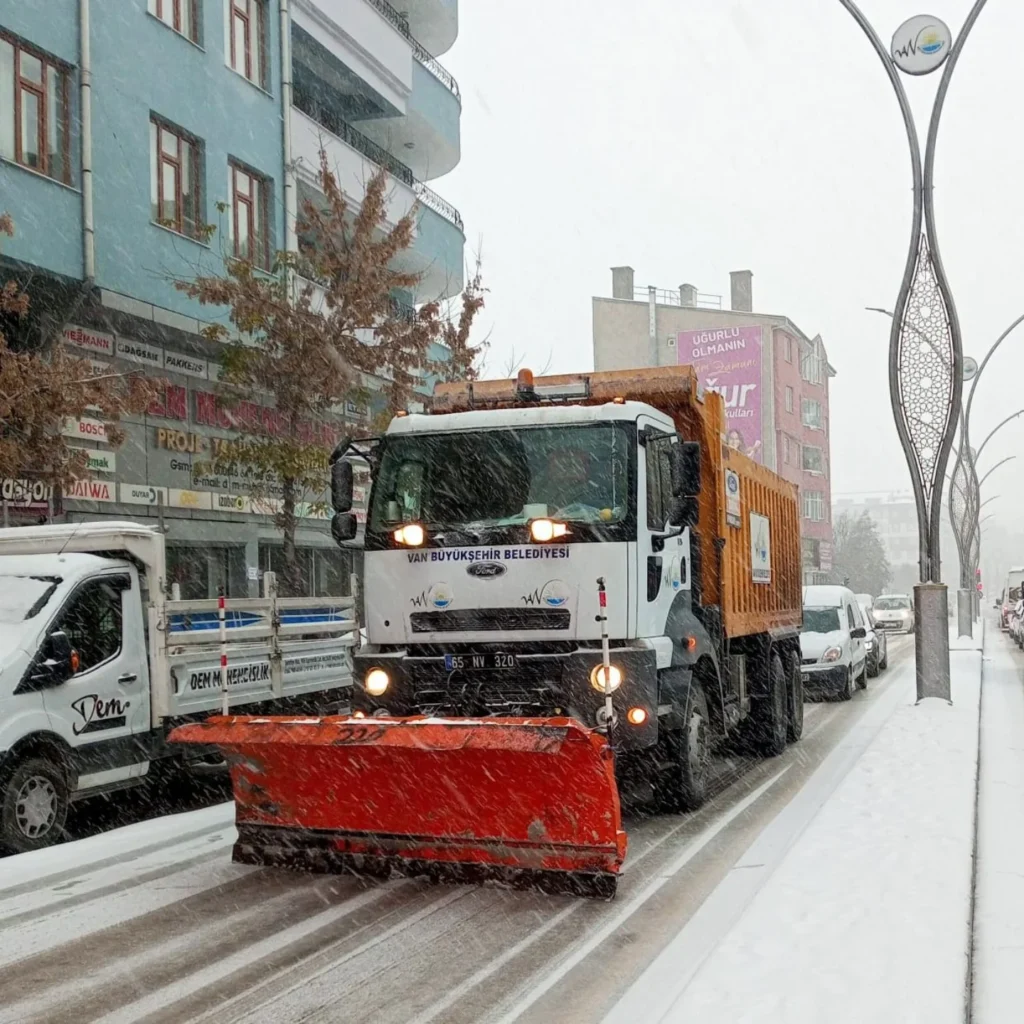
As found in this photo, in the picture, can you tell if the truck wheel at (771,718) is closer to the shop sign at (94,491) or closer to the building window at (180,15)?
the shop sign at (94,491)

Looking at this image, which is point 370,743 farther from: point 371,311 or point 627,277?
point 627,277

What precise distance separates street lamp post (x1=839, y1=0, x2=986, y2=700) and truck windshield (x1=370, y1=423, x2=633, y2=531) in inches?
328

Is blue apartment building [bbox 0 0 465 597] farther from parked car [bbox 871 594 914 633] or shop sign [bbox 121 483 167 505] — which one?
parked car [bbox 871 594 914 633]

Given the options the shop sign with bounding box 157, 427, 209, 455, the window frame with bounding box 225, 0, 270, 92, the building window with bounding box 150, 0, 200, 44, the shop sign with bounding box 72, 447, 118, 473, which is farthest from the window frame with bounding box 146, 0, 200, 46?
the shop sign with bounding box 72, 447, 118, 473

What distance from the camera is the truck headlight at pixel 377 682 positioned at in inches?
317

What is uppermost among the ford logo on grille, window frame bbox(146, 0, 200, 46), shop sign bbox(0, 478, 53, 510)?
window frame bbox(146, 0, 200, 46)

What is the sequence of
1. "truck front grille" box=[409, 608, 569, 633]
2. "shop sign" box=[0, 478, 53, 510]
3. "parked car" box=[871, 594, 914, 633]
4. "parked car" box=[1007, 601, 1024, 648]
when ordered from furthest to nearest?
"parked car" box=[871, 594, 914, 633] < "parked car" box=[1007, 601, 1024, 648] < "shop sign" box=[0, 478, 53, 510] < "truck front grille" box=[409, 608, 569, 633]

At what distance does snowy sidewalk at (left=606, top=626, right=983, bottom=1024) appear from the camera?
4.55 meters

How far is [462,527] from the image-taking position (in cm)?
816

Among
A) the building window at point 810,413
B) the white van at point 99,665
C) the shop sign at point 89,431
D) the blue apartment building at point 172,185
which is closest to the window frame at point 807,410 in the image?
the building window at point 810,413

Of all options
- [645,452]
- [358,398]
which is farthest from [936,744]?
[358,398]

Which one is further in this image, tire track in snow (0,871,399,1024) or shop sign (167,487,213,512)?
shop sign (167,487,213,512)

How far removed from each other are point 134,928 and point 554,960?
2089mm

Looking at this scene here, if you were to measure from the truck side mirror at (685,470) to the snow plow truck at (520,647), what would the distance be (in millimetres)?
17
